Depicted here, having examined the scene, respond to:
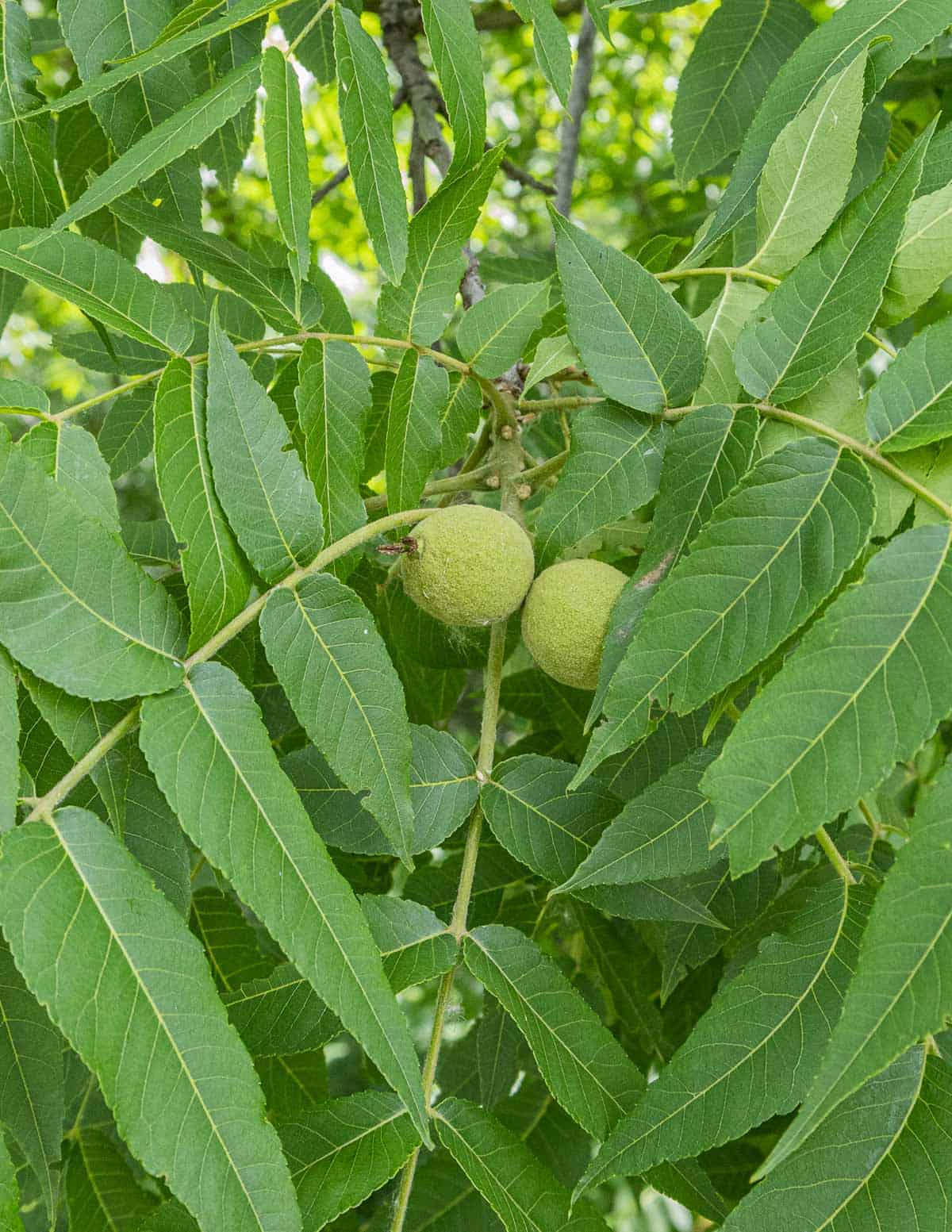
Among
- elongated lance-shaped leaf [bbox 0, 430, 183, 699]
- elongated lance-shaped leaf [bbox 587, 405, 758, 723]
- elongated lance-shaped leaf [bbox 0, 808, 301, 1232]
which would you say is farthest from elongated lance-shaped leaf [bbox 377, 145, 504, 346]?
elongated lance-shaped leaf [bbox 0, 808, 301, 1232]

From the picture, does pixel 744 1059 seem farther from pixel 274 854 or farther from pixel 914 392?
pixel 914 392

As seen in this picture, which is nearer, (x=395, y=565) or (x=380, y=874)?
(x=395, y=565)

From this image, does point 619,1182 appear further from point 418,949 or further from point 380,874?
point 418,949

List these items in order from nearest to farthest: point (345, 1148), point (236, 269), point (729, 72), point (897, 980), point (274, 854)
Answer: point (897, 980) → point (274, 854) → point (345, 1148) → point (236, 269) → point (729, 72)

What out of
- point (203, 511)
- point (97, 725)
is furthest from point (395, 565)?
point (97, 725)

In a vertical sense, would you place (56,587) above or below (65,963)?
above

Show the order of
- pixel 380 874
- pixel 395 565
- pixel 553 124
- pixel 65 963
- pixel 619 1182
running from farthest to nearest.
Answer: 1. pixel 553 124
2. pixel 619 1182
3. pixel 380 874
4. pixel 395 565
5. pixel 65 963

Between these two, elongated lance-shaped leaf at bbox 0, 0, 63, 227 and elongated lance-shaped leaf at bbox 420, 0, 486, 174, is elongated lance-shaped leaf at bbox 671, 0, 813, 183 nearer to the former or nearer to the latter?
elongated lance-shaped leaf at bbox 420, 0, 486, 174

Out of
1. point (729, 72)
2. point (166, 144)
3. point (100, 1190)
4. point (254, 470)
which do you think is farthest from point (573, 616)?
point (729, 72)
